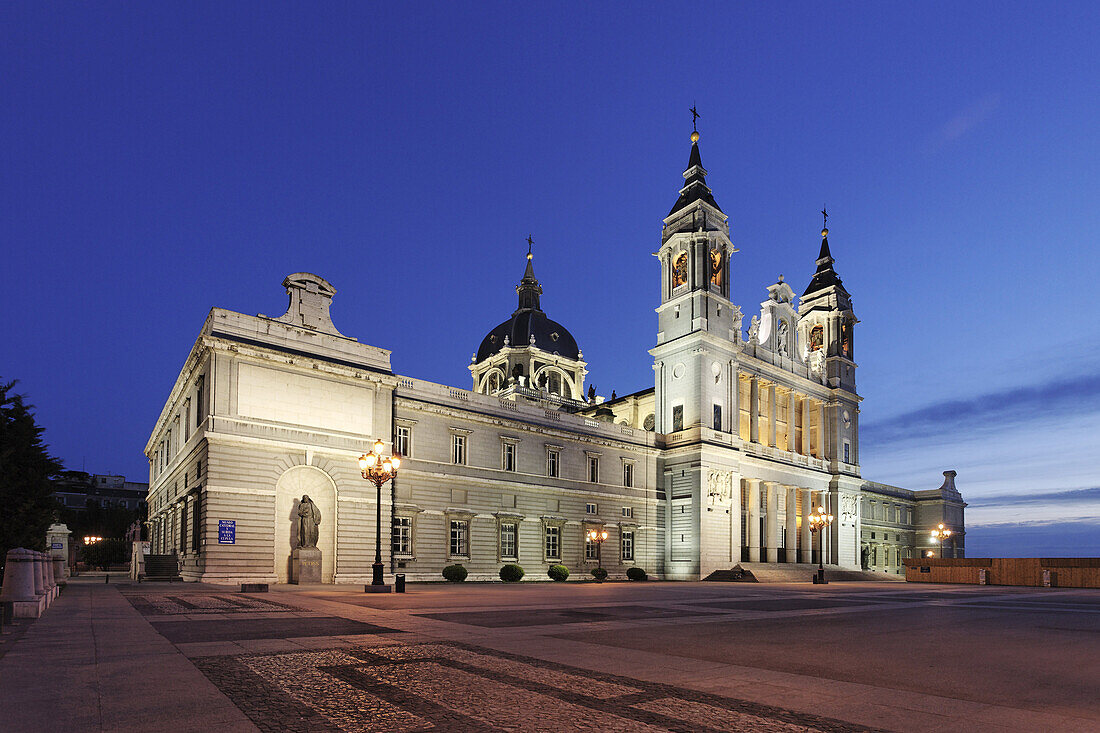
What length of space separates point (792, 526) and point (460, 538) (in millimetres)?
34387

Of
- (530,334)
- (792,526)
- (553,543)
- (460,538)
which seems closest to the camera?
(460,538)

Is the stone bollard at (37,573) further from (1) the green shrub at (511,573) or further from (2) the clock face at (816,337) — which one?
(2) the clock face at (816,337)

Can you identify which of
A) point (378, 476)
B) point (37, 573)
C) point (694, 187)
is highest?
point (694, 187)

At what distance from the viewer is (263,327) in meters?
36.8

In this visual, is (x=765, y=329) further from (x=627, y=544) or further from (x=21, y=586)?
(x=21, y=586)

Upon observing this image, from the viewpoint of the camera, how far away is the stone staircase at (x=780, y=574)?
181 feet

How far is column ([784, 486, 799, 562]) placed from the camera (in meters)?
65.6

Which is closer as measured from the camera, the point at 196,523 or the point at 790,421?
the point at 196,523

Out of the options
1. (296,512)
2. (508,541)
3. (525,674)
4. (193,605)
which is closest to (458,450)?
(508,541)

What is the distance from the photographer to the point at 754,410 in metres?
63.9

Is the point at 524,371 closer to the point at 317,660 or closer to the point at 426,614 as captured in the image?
the point at 426,614

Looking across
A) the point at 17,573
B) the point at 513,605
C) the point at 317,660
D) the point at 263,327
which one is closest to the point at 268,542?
the point at 263,327

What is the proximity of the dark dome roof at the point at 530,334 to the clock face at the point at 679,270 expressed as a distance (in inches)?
1394

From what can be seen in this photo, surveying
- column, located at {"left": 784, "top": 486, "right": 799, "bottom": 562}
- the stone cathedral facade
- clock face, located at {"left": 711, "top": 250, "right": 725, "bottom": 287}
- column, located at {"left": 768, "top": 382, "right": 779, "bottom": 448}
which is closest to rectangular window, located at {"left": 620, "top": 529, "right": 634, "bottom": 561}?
the stone cathedral facade
